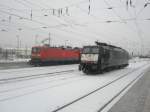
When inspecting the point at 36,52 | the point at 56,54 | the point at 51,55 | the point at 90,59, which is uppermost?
the point at 36,52

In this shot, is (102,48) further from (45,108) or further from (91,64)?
(45,108)

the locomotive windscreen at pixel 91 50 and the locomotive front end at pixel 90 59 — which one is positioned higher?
the locomotive windscreen at pixel 91 50

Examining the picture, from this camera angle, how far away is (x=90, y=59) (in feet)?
71.4

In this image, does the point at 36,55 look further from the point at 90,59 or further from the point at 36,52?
the point at 90,59

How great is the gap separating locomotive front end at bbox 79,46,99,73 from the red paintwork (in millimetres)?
10823

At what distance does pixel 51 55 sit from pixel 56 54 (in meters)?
1.63

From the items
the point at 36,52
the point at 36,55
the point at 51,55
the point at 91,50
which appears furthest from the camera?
the point at 51,55

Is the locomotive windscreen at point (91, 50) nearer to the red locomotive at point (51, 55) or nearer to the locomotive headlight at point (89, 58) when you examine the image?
the locomotive headlight at point (89, 58)

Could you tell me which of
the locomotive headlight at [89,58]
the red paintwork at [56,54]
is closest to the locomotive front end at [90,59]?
the locomotive headlight at [89,58]

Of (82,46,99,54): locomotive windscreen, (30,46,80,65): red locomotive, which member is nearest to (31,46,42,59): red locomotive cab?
(30,46,80,65): red locomotive

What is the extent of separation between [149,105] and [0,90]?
7.58 m

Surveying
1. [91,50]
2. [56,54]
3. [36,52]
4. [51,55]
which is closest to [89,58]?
[91,50]

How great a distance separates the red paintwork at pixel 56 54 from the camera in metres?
31.6

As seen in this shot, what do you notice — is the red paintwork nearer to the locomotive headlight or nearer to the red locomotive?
the red locomotive
